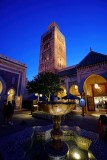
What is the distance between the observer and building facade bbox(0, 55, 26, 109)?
1504cm

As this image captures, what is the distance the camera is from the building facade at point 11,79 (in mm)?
15040

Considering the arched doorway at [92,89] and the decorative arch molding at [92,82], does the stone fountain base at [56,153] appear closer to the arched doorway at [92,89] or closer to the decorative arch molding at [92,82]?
the arched doorway at [92,89]

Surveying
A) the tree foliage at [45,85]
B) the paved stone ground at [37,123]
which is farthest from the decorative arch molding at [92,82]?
the paved stone ground at [37,123]

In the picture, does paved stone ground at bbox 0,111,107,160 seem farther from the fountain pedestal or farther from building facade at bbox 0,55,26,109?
building facade at bbox 0,55,26,109

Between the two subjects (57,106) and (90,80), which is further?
(90,80)

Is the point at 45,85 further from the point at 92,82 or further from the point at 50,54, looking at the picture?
the point at 50,54

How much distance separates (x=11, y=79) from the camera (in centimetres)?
1625

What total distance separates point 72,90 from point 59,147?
14.7 m

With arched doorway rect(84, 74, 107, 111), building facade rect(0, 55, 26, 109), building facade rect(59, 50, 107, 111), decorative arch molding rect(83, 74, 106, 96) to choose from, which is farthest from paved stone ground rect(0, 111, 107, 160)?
building facade rect(0, 55, 26, 109)

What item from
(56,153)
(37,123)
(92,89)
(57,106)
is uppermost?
(92,89)

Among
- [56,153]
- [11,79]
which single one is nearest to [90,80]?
[11,79]

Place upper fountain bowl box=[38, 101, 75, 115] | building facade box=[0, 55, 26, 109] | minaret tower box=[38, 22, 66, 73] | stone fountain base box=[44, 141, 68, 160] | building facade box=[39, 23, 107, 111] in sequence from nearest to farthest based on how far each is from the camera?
stone fountain base box=[44, 141, 68, 160]
upper fountain bowl box=[38, 101, 75, 115]
building facade box=[39, 23, 107, 111]
building facade box=[0, 55, 26, 109]
minaret tower box=[38, 22, 66, 73]

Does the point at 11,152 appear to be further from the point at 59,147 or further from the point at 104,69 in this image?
the point at 104,69

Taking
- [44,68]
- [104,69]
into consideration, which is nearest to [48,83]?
[104,69]
